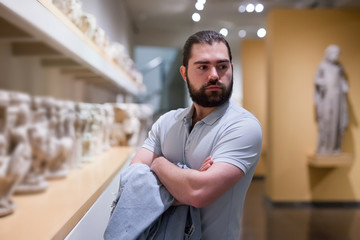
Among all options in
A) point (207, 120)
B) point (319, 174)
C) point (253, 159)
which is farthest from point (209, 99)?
point (319, 174)

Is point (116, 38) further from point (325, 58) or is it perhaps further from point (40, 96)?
point (325, 58)

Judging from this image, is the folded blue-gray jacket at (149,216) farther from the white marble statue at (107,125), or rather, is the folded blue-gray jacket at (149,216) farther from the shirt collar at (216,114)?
the white marble statue at (107,125)

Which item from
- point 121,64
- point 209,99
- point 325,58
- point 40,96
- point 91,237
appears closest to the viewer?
point 209,99

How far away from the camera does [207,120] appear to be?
82cm

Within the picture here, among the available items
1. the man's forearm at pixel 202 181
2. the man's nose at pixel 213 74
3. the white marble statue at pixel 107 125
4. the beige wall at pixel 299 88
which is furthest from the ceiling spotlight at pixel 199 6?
the beige wall at pixel 299 88

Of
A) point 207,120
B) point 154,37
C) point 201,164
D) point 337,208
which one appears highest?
point 154,37

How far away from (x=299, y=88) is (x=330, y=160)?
1001 millimetres

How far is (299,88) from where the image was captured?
4.46 m

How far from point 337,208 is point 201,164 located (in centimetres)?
430

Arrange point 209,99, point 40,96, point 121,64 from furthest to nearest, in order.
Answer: point 121,64 → point 40,96 → point 209,99

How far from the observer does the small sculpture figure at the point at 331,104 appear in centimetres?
429

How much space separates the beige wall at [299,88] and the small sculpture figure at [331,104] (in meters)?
0.15

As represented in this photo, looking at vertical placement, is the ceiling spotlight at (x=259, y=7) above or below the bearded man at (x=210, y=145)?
above

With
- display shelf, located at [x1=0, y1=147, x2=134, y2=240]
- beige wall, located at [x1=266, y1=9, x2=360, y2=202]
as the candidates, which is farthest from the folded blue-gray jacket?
beige wall, located at [x1=266, y1=9, x2=360, y2=202]
